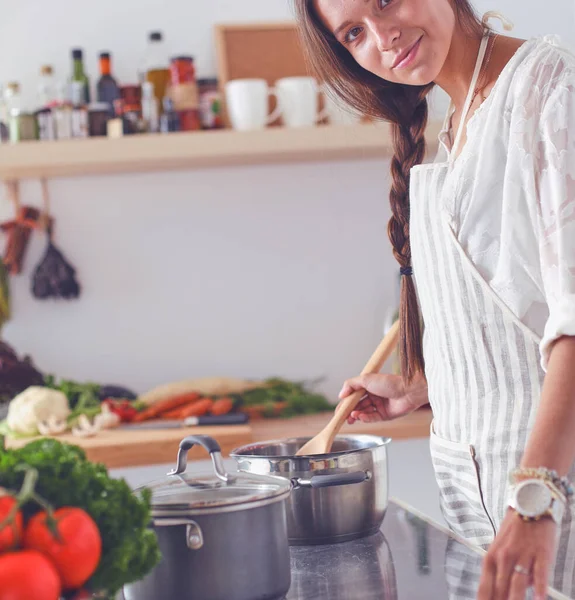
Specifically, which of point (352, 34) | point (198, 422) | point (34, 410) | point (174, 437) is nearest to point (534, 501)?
point (352, 34)

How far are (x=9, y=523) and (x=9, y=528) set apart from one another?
1 cm

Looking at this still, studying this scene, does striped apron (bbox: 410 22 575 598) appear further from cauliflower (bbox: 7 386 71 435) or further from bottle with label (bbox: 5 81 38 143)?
bottle with label (bbox: 5 81 38 143)

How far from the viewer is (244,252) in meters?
2.68

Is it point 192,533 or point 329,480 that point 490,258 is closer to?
point 329,480

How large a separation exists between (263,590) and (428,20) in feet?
2.03

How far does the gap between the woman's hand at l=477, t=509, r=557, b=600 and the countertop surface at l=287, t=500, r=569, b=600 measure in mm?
72

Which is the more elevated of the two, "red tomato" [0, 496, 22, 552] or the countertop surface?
"red tomato" [0, 496, 22, 552]

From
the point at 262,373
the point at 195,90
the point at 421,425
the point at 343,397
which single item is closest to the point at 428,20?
the point at 343,397

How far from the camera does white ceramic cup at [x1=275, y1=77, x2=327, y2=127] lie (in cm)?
243

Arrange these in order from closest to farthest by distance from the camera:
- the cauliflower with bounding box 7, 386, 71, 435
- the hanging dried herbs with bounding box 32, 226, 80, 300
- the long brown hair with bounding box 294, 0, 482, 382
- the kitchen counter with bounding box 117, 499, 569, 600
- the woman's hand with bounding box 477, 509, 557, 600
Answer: the woman's hand with bounding box 477, 509, 557, 600 → the kitchen counter with bounding box 117, 499, 569, 600 → the long brown hair with bounding box 294, 0, 482, 382 → the cauliflower with bounding box 7, 386, 71, 435 → the hanging dried herbs with bounding box 32, 226, 80, 300

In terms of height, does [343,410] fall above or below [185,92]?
below

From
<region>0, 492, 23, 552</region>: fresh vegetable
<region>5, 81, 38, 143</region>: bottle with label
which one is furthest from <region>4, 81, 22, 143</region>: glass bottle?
<region>0, 492, 23, 552</region>: fresh vegetable

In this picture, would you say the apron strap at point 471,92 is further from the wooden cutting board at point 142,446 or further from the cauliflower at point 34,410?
the cauliflower at point 34,410

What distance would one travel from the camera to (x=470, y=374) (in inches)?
41.4
